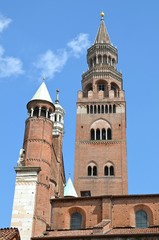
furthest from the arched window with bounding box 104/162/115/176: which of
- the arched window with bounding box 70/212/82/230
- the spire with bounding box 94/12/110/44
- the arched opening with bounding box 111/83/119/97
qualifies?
the spire with bounding box 94/12/110/44

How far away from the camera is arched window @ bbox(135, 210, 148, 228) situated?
28.1m

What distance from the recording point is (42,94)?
108 ft

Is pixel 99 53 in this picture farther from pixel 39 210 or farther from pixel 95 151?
pixel 39 210

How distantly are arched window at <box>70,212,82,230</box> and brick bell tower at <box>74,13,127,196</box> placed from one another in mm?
9005

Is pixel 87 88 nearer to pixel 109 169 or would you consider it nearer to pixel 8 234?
pixel 109 169

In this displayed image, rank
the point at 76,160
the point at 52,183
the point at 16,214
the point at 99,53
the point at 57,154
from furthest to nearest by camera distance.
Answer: the point at 99,53 → the point at 76,160 → the point at 57,154 → the point at 52,183 → the point at 16,214

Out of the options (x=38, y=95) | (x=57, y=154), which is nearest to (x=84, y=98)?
(x=57, y=154)

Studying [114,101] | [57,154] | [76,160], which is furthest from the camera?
[114,101]

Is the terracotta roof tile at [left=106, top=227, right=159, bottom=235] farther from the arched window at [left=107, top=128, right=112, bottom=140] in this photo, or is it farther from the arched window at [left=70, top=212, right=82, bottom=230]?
the arched window at [left=107, top=128, right=112, bottom=140]

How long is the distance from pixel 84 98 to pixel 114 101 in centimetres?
343

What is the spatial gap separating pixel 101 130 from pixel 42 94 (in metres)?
13.9

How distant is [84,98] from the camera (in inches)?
1884

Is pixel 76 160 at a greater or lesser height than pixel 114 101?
lesser

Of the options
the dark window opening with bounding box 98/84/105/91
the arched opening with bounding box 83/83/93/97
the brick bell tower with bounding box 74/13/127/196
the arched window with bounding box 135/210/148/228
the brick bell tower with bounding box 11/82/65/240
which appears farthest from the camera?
the arched opening with bounding box 83/83/93/97
